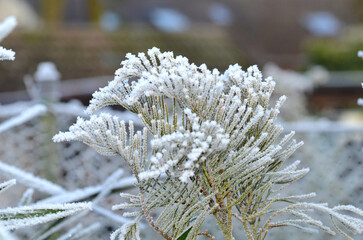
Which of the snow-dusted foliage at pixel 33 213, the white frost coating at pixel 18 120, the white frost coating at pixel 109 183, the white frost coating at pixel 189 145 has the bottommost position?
the snow-dusted foliage at pixel 33 213

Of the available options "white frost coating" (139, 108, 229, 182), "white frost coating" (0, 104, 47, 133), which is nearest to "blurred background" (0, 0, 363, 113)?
"white frost coating" (0, 104, 47, 133)

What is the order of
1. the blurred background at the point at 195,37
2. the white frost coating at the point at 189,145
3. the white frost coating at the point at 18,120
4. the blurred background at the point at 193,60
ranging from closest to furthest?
the white frost coating at the point at 189,145, the white frost coating at the point at 18,120, the blurred background at the point at 193,60, the blurred background at the point at 195,37

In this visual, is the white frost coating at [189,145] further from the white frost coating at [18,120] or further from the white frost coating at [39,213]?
the white frost coating at [18,120]

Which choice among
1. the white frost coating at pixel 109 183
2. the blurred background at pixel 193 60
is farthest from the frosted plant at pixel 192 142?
the blurred background at pixel 193 60

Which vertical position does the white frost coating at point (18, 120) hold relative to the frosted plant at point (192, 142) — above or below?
above

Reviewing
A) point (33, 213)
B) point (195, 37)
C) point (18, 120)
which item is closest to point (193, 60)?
point (195, 37)

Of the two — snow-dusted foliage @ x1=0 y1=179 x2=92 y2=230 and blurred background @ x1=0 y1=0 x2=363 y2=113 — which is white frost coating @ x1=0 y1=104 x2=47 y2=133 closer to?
snow-dusted foliage @ x1=0 y1=179 x2=92 y2=230

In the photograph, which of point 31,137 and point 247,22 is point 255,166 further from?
point 247,22
